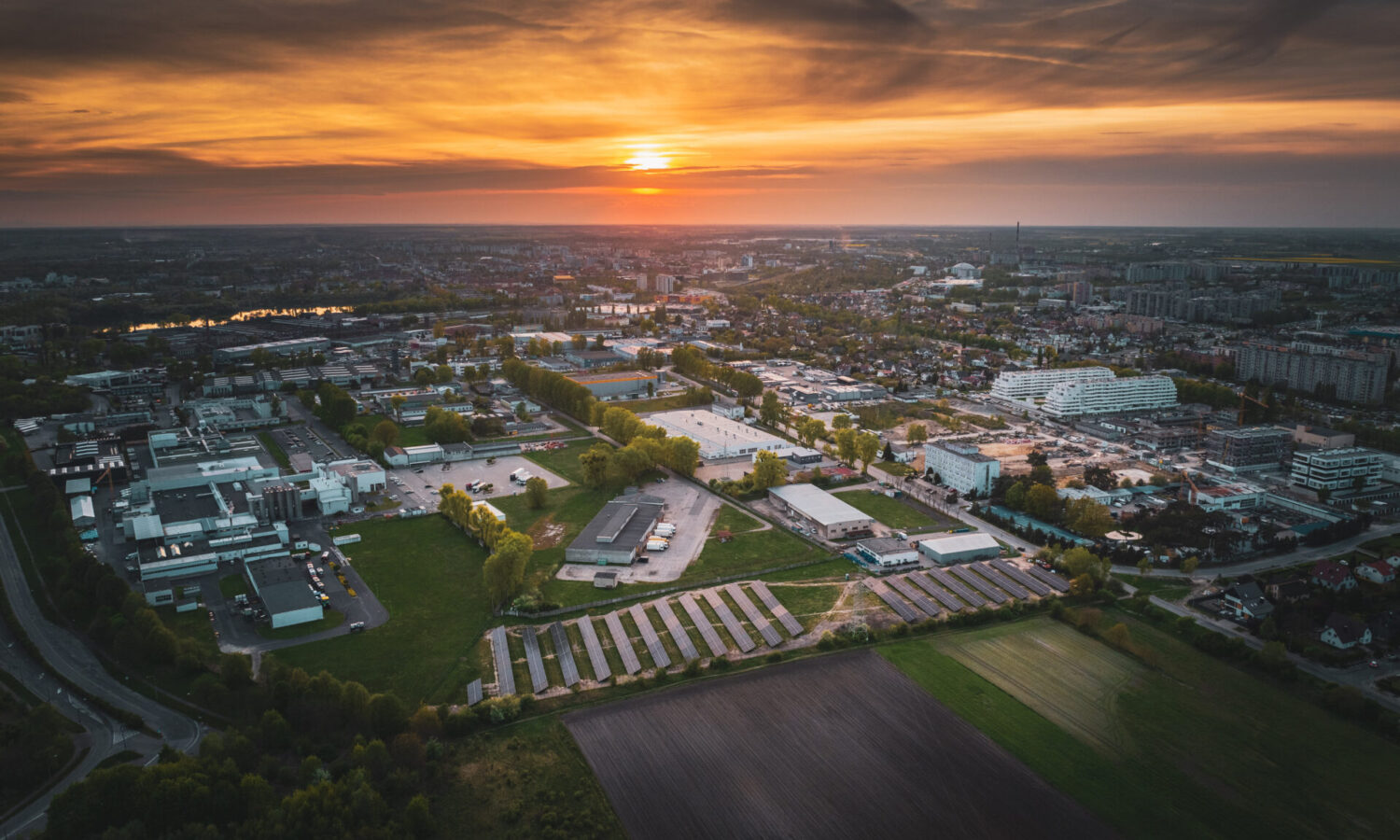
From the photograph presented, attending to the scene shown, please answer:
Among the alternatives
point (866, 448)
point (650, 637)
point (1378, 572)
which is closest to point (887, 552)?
point (650, 637)

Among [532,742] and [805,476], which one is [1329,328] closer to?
[805,476]

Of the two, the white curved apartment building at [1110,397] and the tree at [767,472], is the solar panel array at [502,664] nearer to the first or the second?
the tree at [767,472]

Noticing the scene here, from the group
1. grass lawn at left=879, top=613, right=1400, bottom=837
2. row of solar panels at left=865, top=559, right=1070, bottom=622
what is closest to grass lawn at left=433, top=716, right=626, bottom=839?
grass lawn at left=879, top=613, right=1400, bottom=837

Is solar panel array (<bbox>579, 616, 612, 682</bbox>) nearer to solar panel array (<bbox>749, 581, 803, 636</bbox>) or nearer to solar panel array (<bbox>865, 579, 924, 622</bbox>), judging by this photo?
solar panel array (<bbox>749, 581, 803, 636</bbox>)

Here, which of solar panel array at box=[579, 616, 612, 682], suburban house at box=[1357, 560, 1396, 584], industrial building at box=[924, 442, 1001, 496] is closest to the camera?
solar panel array at box=[579, 616, 612, 682]

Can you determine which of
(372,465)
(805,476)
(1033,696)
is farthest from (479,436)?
(1033,696)

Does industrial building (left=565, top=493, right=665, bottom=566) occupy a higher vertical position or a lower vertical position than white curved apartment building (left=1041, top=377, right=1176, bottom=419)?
lower

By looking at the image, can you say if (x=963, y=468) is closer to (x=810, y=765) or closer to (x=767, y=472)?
(x=767, y=472)
